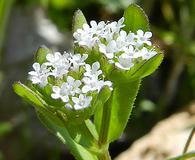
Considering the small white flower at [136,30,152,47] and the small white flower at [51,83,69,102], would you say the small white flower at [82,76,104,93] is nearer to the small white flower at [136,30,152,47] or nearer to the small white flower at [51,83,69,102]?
the small white flower at [51,83,69,102]

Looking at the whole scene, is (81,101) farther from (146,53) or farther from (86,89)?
(146,53)

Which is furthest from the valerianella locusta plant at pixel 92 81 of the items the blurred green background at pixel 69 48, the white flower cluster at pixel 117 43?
the blurred green background at pixel 69 48

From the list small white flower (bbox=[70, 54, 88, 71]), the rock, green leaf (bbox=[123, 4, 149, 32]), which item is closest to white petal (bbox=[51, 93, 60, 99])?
small white flower (bbox=[70, 54, 88, 71])

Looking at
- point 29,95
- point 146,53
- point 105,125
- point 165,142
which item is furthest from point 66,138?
point 165,142

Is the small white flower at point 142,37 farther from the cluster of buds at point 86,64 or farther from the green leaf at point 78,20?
the green leaf at point 78,20

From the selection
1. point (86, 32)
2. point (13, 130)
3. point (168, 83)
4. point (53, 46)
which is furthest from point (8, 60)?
point (86, 32)

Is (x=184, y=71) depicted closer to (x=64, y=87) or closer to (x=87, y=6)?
(x=87, y=6)

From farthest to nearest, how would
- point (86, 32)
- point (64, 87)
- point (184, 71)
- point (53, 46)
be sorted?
1. point (53, 46)
2. point (184, 71)
3. point (86, 32)
4. point (64, 87)
